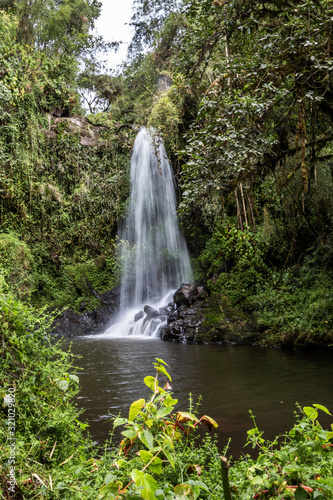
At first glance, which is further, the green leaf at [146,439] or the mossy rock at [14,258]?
the mossy rock at [14,258]

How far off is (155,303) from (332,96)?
31.1 feet

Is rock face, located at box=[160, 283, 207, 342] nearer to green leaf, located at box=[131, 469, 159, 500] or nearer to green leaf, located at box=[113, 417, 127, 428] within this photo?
green leaf, located at box=[113, 417, 127, 428]

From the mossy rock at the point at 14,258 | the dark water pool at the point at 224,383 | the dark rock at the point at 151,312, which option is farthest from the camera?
the dark rock at the point at 151,312

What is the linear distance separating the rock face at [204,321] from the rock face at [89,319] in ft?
11.9

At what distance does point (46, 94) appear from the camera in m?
15.9

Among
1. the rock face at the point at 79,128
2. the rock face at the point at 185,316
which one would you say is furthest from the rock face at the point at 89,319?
the rock face at the point at 79,128

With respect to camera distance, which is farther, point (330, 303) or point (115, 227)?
point (115, 227)

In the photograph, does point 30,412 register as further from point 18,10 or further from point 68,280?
point 18,10

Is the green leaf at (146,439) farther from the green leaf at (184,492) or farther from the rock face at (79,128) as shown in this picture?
the rock face at (79,128)

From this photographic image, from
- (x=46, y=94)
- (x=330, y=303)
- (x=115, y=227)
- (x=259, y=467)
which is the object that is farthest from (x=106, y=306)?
(x=259, y=467)

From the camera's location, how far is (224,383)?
5.01 meters

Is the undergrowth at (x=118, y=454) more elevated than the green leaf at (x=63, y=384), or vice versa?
the green leaf at (x=63, y=384)

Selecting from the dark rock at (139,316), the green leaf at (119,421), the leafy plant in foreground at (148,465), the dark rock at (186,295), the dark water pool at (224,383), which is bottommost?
the dark water pool at (224,383)

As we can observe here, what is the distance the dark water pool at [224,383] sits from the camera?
11.7 ft
